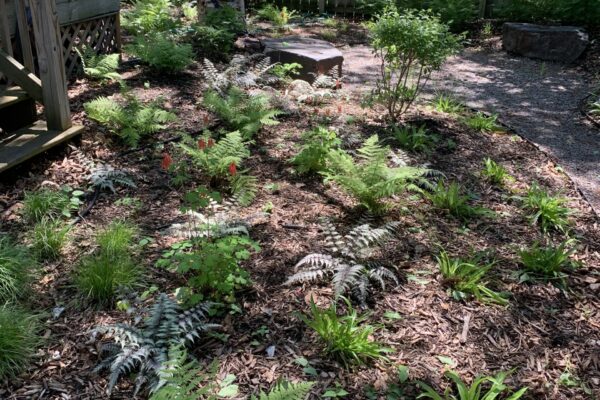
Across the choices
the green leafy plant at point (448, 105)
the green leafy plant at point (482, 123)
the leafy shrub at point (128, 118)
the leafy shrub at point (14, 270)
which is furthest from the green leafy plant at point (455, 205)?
the leafy shrub at point (14, 270)

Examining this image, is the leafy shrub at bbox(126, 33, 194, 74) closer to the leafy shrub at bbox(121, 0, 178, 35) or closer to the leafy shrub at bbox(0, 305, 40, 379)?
the leafy shrub at bbox(121, 0, 178, 35)

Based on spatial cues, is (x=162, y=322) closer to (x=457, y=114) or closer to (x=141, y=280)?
(x=141, y=280)

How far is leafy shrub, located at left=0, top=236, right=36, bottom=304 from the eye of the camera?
10.1ft

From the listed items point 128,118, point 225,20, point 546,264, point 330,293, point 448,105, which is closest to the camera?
point 330,293

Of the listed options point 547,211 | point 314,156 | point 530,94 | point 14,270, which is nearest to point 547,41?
point 530,94

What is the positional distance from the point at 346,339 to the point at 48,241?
2.05 metres

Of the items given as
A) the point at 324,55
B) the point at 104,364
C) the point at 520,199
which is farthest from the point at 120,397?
the point at 324,55

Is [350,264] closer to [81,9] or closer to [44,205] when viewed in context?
[44,205]

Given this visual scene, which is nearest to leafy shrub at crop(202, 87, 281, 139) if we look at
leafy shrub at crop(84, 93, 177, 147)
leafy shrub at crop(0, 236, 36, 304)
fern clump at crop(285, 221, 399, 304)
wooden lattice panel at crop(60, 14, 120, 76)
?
leafy shrub at crop(84, 93, 177, 147)

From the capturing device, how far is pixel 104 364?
8.93 feet

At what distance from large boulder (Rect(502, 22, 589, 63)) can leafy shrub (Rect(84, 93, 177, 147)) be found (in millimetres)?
7668

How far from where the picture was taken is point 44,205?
3.94m

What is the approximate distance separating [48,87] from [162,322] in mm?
2925

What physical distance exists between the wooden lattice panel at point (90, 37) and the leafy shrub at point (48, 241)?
3.89 m
